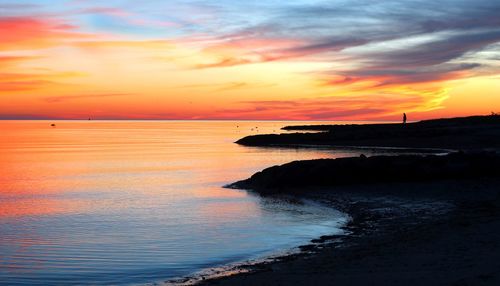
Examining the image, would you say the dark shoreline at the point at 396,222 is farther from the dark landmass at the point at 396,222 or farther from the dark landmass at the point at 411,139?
the dark landmass at the point at 411,139

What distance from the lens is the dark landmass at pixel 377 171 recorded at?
25.9 metres

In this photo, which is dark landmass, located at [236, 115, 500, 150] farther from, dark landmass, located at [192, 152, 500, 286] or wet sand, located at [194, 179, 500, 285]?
wet sand, located at [194, 179, 500, 285]

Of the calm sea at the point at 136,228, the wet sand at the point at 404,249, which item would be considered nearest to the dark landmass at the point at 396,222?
the wet sand at the point at 404,249

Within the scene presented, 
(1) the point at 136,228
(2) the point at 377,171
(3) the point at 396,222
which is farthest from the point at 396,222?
(2) the point at 377,171

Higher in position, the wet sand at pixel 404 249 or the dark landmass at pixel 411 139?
the dark landmass at pixel 411 139

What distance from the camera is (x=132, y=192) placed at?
28.5 m

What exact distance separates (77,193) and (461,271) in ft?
73.8

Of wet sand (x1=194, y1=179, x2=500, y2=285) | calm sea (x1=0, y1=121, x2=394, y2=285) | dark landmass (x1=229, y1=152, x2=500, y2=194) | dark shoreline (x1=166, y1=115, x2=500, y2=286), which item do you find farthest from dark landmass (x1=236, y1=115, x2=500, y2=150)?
wet sand (x1=194, y1=179, x2=500, y2=285)

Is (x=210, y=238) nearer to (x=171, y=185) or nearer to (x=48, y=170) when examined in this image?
(x=171, y=185)

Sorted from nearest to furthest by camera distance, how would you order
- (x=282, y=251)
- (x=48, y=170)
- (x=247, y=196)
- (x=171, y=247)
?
(x=282, y=251), (x=171, y=247), (x=247, y=196), (x=48, y=170)

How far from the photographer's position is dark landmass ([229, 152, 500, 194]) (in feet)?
85.0

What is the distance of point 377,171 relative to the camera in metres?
26.1

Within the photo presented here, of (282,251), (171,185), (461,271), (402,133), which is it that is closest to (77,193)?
(171,185)

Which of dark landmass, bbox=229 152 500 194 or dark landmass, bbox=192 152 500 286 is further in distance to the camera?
dark landmass, bbox=229 152 500 194
